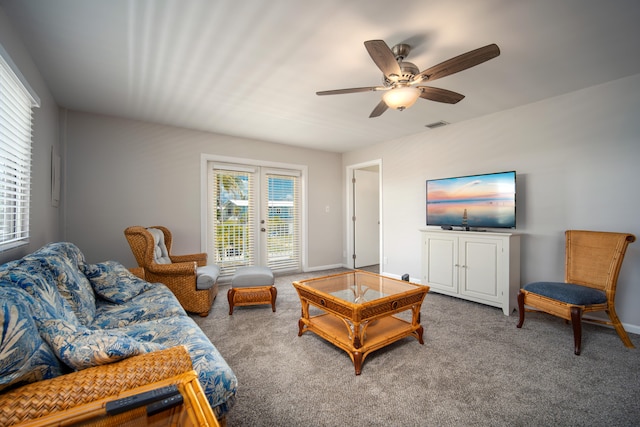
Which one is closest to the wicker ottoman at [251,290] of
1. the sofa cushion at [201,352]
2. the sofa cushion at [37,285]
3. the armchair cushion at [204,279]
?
the armchair cushion at [204,279]

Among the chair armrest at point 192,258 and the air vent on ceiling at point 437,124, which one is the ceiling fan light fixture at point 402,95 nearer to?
the air vent on ceiling at point 437,124

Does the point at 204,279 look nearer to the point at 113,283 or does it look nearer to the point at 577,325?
the point at 113,283

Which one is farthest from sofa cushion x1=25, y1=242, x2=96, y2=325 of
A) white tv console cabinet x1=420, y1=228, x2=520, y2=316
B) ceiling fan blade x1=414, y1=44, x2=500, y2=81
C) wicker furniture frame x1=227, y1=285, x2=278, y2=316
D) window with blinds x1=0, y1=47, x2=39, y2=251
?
white tv console cabinet x1=420, y1=228, x2=520, y2=316

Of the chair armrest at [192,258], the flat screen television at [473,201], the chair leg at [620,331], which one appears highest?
the flat screen television at [473,201]

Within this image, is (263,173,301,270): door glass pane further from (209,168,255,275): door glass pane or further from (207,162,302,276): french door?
(209,168,255,275): door glass pane

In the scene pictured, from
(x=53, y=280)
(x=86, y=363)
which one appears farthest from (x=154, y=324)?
(x=86, y=363)

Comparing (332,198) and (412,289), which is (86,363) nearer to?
(412,289)

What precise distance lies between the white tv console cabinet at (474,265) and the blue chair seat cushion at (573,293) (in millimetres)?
573

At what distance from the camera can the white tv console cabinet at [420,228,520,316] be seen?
3066 mm

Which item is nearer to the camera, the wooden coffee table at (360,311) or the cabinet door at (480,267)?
the wooden coffee table at (360,311)

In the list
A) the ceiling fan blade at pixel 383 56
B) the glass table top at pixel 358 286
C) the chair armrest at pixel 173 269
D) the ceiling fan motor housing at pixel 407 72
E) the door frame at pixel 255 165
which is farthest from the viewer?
the door frame at pixel 255 165

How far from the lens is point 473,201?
3.54 m

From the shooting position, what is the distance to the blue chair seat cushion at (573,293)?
2.23m

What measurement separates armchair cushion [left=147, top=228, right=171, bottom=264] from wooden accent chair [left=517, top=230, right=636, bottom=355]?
3.84 metres
